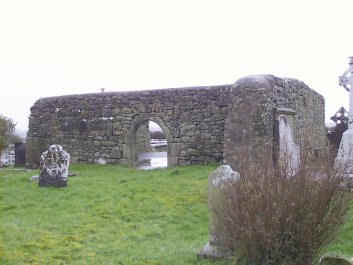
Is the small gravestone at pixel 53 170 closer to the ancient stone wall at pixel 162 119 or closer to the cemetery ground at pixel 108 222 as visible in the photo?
the cemetery ground at pixel 108 222

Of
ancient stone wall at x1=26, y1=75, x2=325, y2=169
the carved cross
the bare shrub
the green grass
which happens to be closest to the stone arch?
ancient stone wall at x1=26, y1=75, x2=325, y2=169

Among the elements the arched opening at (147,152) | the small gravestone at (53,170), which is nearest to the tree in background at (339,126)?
the arched opening at (147,152)

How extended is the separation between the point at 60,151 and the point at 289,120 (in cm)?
539

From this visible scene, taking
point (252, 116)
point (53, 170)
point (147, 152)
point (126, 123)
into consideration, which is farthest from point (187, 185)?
point (147, 152)

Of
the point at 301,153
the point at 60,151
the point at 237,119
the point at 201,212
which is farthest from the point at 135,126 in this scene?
the point at 301,153

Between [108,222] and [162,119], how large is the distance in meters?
6.90

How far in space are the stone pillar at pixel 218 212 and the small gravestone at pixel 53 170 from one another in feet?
17.8

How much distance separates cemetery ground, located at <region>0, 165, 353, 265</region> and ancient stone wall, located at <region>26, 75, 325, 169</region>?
2097 millimetres

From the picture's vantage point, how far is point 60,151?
10117 mm

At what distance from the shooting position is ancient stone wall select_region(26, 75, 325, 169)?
11.8m

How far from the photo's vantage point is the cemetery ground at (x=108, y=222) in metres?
5.44

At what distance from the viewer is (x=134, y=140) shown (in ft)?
47.7

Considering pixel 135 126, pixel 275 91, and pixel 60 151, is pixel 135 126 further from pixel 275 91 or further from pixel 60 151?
pixel 275 91

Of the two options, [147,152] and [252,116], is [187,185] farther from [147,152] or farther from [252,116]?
[147,152]
